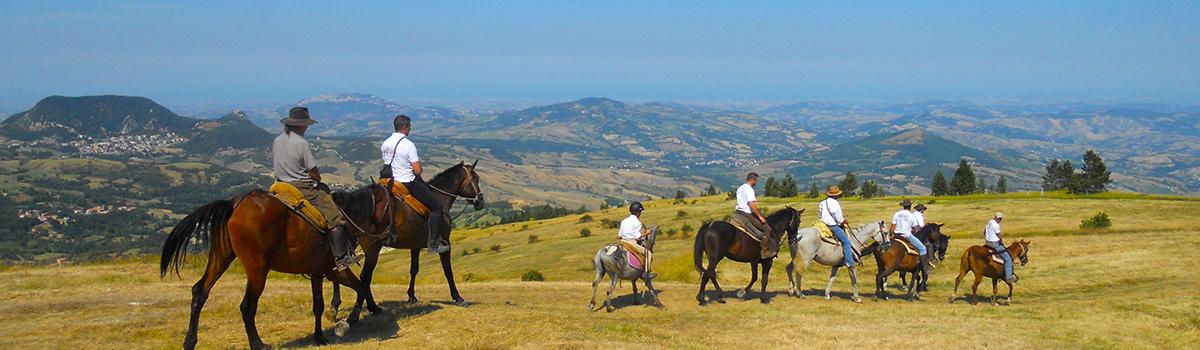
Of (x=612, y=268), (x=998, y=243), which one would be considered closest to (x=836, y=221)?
(x=998, y=243)

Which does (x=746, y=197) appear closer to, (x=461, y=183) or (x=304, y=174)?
(x=461, y=183)

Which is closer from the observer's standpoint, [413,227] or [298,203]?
[298,203]

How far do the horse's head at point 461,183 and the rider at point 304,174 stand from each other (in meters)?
3.48

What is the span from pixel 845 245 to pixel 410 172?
41.4ft

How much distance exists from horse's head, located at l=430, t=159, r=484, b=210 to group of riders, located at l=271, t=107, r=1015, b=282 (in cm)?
46

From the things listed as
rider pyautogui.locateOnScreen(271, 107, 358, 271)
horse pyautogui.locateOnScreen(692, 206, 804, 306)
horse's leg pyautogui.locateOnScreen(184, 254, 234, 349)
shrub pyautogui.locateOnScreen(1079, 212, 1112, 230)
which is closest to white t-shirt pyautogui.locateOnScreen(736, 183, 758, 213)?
horse pyautogui.locateOnScreen(692, 206, 804, 306)

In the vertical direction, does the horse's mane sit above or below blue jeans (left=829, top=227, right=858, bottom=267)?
above

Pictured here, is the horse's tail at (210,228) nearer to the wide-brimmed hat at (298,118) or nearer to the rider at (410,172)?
the wide-brimmed hat at (298,118)

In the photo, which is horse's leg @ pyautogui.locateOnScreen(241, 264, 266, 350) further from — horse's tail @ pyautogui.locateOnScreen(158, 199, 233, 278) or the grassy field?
the grassy field

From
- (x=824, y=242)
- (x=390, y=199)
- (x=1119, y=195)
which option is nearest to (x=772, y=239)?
(x=824, y=242)

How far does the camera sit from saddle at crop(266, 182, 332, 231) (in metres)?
11.1

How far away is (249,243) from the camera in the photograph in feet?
34.2

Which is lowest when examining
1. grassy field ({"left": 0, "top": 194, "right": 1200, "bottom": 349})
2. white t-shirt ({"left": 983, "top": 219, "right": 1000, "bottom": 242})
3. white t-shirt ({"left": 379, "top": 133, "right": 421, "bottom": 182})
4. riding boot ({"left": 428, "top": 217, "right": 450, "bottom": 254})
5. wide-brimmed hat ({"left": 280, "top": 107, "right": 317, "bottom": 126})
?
grassy field ({"left": 0, "top": 194, "right": 1200, "bottom": 349})

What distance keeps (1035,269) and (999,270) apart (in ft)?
28.9
